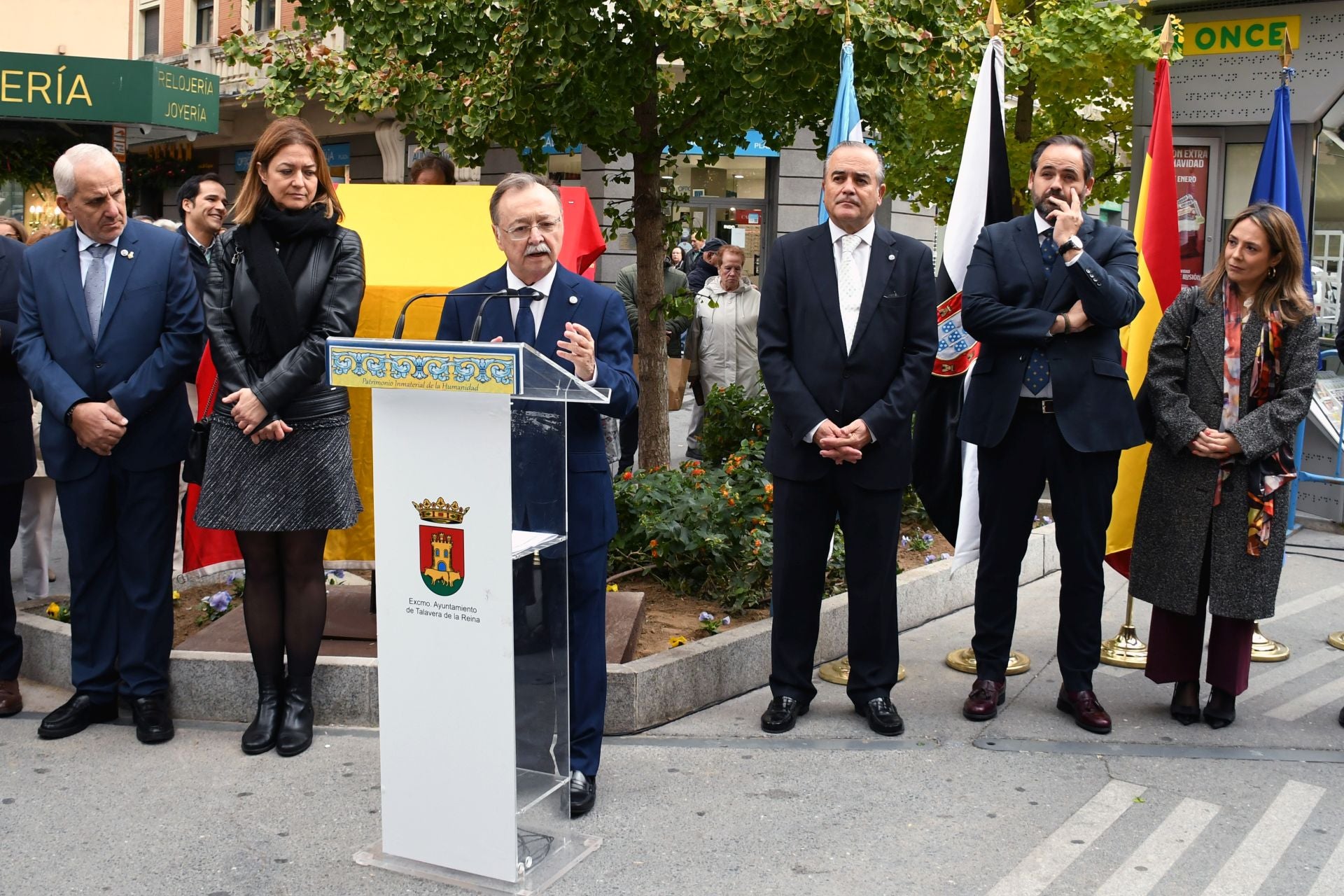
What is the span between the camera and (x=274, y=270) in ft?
15.7

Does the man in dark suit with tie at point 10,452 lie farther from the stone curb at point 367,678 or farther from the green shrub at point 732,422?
the green shrub at point 732,422

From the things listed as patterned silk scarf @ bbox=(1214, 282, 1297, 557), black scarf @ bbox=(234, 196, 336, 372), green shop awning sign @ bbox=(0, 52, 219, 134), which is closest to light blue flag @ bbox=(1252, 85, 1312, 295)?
patterned silk scarf @ bbox=(1214, 282, 1297, 557)

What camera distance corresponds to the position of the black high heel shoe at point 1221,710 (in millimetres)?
5328

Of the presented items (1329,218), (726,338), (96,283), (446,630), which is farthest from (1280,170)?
(96,283)

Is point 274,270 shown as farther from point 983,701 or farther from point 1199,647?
point 1199,647

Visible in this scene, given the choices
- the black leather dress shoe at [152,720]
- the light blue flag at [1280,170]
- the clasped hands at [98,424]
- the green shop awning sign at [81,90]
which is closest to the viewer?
the clasped hands at [98,424]

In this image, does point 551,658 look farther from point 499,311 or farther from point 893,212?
point 893,212

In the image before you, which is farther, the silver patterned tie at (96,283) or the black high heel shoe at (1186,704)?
the black high heel shoe at (1186,704)

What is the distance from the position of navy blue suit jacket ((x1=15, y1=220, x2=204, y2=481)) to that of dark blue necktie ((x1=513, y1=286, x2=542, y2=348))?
1.59 m

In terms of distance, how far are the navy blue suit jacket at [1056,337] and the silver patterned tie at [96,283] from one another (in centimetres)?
333

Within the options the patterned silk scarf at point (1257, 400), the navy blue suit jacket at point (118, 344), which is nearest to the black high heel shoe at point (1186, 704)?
the patterned silk scarf at point (1257, 400)

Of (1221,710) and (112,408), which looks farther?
(1221,710)

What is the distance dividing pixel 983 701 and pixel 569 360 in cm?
239

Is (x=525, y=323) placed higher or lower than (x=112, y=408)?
higher
